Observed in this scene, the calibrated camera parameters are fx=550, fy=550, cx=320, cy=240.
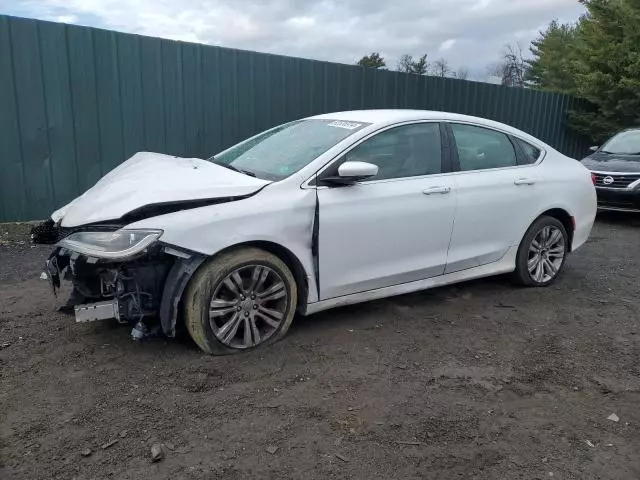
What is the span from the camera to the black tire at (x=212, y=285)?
3.42 m

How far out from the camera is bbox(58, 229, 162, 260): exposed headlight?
3219 mm

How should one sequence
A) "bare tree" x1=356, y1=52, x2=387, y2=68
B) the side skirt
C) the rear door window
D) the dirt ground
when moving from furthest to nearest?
"bare tree" x1=356, y1=52, x2=387, y2=68 < the rear door window < the side skirt < the dirt ground

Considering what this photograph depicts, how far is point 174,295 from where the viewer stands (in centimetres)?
337

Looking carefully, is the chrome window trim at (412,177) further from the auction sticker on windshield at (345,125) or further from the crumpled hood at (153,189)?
the crumpled hood at (153,189)

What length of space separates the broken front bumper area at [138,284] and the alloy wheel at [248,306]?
25 centimetres

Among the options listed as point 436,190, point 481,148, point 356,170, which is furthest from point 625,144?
point 356,170

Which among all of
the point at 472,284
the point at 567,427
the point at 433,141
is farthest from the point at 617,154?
the point at 567,427

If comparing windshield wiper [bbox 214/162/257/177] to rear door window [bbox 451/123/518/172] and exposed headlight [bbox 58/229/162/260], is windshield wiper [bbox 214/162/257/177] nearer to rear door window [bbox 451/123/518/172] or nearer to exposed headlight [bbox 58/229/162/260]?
exposed headlight [bbox 58/229/162/260]

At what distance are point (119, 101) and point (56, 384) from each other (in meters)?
4.99

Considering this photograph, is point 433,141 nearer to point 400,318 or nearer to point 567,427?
point 400,318

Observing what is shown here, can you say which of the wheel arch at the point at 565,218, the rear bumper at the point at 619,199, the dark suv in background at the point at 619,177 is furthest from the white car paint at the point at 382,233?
the rear bumper at the point at 619,199

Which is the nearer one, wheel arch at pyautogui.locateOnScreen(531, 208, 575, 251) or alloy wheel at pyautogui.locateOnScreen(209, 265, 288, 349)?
alloy wheel at pyautogui.locateOnScreen(209, 265, 288, 349)

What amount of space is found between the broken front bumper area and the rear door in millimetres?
2264

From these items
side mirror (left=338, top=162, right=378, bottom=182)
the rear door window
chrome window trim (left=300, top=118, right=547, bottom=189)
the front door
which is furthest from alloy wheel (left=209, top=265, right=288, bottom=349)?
the rear door window
